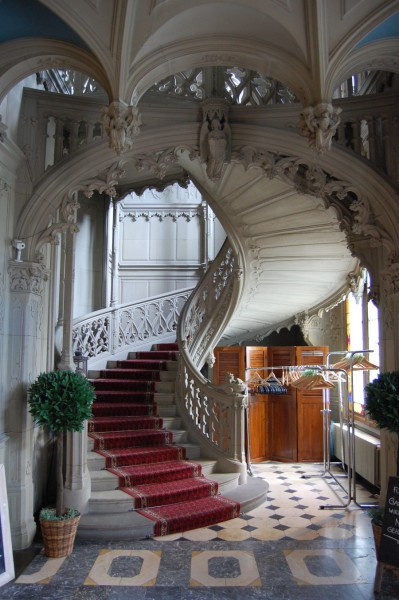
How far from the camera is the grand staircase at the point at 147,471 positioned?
4664mm

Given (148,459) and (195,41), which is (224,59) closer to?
(195,41)

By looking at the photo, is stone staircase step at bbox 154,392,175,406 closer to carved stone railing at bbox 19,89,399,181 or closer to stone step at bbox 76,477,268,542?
stone step at bbox 76,477,268,542

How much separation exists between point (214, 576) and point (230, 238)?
13.4ft

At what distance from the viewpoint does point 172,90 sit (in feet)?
15.5

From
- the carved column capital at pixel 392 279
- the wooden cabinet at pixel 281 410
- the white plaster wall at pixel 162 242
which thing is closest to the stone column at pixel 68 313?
the carved column capital at pixel 392 279

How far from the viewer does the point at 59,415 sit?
4.04 metres

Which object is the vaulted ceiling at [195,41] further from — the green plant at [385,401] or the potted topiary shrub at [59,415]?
the potted topiary shrub at [59,415]

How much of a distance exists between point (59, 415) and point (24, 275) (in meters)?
1.24

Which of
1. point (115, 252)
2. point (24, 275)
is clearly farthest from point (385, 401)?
point (115, 252)

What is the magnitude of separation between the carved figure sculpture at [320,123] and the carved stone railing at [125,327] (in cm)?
519

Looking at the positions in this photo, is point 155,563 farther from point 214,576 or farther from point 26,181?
point 26,181

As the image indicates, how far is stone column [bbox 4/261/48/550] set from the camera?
412 centimetres

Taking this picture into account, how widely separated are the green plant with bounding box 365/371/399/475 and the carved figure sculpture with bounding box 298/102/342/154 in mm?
1871

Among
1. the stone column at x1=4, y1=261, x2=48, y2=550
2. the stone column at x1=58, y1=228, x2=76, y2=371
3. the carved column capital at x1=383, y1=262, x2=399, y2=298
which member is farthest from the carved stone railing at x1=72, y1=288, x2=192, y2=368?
the carved column capital at x1=383, y1=262, x2=399, y2=298
